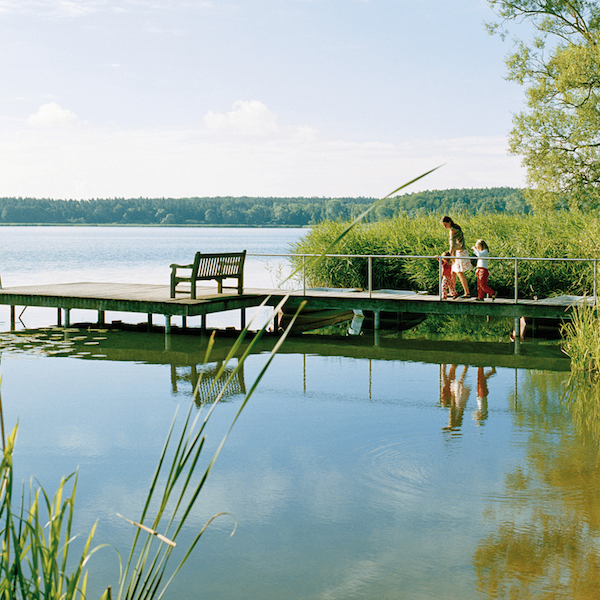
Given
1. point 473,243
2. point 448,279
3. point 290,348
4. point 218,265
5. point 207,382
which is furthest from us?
point 473,243

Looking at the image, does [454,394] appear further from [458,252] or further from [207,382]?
[458,252]

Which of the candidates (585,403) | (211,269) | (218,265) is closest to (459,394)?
(585,403)

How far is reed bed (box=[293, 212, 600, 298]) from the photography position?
15.2 metres

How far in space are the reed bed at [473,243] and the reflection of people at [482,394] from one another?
551cm

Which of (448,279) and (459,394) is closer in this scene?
(459,394)

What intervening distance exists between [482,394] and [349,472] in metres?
3.31

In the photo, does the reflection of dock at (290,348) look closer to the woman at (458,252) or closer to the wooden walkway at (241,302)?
the wooden walkway at (241,302)

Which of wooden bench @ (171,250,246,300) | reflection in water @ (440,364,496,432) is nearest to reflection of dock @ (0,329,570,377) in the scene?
reflection in water @ (440,364,496,432)

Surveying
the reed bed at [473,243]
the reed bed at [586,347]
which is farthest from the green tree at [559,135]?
the reed bed at [586,347]

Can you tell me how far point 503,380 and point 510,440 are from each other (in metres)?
2.98

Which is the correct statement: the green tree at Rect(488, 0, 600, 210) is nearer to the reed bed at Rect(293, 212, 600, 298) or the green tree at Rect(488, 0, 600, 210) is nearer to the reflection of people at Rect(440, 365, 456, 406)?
the reed bed at Rect(293, 212, 600, 298)

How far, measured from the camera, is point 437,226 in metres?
18.1

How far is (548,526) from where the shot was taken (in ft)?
15.2

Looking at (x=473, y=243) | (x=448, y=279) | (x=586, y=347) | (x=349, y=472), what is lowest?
(x=349, y=472)
